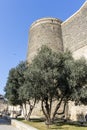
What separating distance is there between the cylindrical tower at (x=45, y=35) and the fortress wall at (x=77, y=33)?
104cm

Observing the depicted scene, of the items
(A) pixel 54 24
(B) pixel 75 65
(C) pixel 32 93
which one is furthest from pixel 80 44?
(C) pixel 32 93

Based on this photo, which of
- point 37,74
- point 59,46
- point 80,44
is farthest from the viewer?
point 59,46

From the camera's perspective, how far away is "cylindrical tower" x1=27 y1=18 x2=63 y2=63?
28.9 meters

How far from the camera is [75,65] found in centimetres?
1450

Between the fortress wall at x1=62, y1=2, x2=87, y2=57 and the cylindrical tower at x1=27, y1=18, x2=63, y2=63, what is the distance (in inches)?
40.8

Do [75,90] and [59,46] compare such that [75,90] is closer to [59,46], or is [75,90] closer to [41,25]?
[59,46]

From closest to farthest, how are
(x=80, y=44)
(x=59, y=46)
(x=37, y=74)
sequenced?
(x=37, y=74) < (x=80, y=44) < (x=59, y=46)

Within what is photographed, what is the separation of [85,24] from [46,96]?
1335cm

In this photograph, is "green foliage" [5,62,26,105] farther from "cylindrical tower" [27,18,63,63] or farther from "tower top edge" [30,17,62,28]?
"tower top edge" [30,17,62,28]

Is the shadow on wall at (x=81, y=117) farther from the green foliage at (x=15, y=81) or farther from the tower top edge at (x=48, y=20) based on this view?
the tower top edge at (x=48, y=20)

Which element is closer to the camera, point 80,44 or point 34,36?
point 80,44

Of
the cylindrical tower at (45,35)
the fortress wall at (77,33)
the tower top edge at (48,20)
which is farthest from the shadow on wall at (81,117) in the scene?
the tower top edge at (48,20)

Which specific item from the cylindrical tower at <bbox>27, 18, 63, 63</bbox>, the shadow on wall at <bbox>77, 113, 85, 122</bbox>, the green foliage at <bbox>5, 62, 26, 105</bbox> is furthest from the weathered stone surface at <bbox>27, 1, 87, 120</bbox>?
the green foliage at <bbox>5, 62, 26, 105</bbox>

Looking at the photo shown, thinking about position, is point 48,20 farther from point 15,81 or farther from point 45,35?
point 15,81
